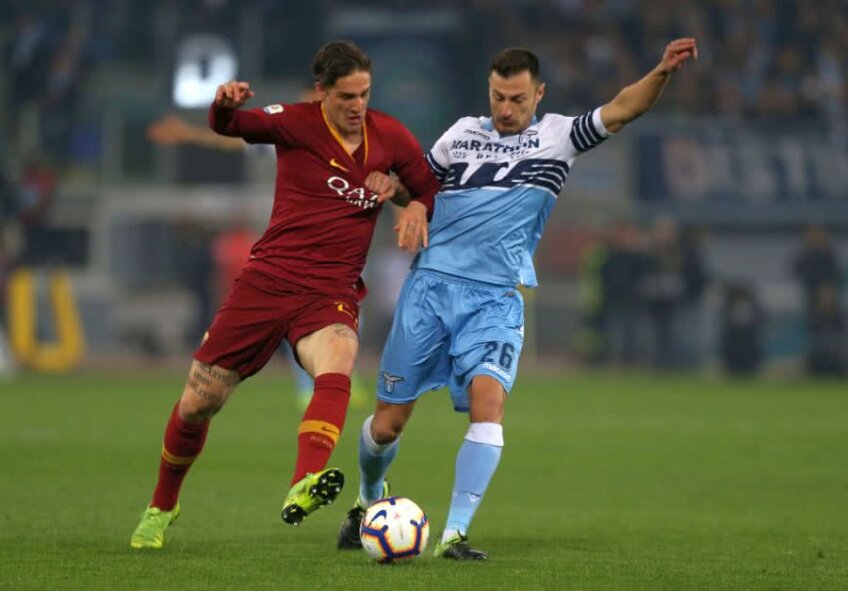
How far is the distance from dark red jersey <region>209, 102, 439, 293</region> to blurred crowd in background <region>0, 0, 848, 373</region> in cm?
1724

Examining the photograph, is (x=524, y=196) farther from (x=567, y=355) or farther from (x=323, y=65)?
(x=567, y=355)

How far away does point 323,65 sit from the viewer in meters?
7.14

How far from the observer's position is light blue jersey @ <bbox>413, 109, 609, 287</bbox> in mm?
7535

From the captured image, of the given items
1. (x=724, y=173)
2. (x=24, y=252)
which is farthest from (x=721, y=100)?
(x=24, y=252)

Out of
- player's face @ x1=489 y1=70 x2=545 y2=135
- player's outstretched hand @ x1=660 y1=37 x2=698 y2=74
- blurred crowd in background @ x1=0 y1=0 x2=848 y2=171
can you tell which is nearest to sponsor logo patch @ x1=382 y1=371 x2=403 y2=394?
player's face @ x1=489 y1=70 x2=545 y2=135

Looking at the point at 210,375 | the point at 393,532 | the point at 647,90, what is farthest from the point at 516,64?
the point at 393,532

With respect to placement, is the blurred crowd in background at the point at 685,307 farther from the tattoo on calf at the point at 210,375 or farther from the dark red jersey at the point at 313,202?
the tattoo on calf at the point at 210,375

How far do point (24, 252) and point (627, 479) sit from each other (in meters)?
15.8

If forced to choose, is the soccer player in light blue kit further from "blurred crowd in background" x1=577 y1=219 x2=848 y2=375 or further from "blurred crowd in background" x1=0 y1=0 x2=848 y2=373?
"blurred crowd in background" x1=0 y1=0 x2=848 y2=373

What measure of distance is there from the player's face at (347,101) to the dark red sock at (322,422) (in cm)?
112

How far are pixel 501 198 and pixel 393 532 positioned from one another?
1705 mm

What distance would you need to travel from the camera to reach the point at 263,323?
7.16m

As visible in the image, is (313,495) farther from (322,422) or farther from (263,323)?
(263,323)

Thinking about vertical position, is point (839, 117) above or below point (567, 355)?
above
